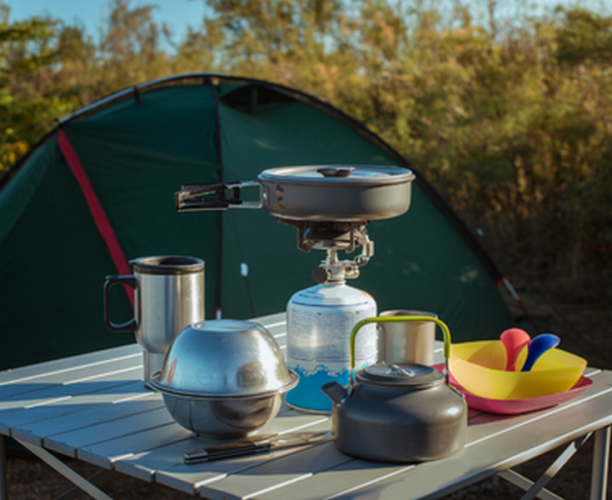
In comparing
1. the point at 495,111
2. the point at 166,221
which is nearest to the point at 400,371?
the point at 166,221

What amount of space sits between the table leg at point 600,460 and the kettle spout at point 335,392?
596 millimetres

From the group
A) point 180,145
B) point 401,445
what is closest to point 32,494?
point 180,145

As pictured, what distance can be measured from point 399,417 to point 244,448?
0.83 feet

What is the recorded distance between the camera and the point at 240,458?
1.13 metres

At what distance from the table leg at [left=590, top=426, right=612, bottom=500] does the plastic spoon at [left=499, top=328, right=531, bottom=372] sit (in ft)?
0.68

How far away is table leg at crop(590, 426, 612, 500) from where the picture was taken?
1.43 meters

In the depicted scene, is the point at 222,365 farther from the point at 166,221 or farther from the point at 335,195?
the point at 166,221

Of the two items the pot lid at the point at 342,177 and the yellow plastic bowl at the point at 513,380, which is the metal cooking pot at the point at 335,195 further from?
the yellow plastic bowl at the point at 513,380

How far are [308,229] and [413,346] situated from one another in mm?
319

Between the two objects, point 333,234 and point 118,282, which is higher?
point 333,234

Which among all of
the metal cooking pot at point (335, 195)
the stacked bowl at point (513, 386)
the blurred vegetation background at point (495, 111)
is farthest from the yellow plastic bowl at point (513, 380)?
the blurred vegetation background at point (495, 111)

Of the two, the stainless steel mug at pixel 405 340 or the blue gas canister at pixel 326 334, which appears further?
the stainless steel mug at pixel 405 340

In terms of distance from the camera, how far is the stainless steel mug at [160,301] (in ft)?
4.62

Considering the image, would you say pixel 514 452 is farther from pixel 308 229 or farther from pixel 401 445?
pixel 308 229
